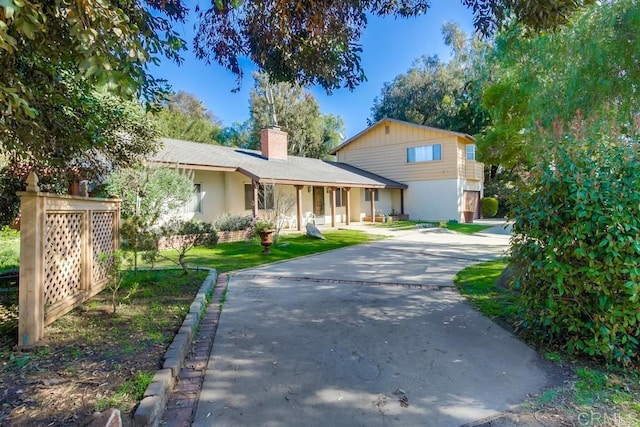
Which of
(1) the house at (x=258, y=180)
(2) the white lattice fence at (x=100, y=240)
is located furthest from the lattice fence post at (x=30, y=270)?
(1) the house at (x=258, y=180)

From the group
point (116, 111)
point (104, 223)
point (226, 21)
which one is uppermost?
point (226, 21)

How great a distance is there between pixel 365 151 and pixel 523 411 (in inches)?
944

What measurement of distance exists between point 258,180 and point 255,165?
2.50 meters

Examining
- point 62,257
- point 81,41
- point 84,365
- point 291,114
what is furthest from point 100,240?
point 291,114

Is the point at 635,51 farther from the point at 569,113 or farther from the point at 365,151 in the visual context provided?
the point at 365,151

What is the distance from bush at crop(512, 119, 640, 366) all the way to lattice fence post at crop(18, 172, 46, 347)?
16.0 ft

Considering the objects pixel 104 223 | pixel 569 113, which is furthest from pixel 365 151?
pixel 104 223

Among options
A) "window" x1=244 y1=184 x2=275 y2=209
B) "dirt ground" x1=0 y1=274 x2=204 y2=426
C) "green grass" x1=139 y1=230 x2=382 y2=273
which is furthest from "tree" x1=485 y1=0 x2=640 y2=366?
"window" x1=244 y1=184 x2=275 y2=209

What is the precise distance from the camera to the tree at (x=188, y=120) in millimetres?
30227

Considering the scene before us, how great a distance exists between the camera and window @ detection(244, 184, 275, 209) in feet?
49.5

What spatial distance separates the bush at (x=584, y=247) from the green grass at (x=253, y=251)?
5.96 meters

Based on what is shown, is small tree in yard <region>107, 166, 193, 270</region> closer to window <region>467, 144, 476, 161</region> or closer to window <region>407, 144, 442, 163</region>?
window <region>407, 144, 442, 163</region>

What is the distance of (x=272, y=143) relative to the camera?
1914cm

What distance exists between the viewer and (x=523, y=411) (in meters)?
2.56
